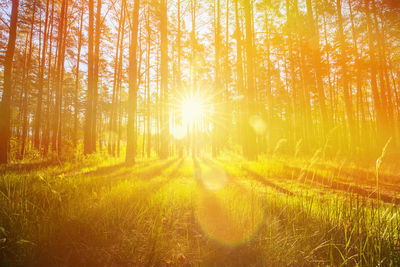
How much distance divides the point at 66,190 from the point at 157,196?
128 centimetres

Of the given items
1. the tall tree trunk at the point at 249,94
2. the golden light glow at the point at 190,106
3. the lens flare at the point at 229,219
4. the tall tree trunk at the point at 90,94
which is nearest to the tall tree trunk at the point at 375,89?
the tall tree trunk at the point at 249,94

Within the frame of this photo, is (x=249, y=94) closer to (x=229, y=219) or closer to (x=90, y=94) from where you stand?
(x=229, y=219)

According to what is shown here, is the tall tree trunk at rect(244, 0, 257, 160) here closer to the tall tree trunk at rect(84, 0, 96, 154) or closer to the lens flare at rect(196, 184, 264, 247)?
the lens flare at rect(196, 184, 264, 247)

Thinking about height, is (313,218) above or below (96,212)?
below

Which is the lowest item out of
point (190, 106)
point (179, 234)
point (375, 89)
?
point (179, 234)

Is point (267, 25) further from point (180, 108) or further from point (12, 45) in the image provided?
point (12, 45)

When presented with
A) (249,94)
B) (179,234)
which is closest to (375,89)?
(249,94)

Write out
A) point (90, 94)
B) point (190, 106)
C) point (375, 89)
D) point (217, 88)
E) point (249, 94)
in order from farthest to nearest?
point (190, 106) < point (217, 88) < point (375, 89) < point (90, 94) < point (249, 94)

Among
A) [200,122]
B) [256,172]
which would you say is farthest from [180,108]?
[256,172]

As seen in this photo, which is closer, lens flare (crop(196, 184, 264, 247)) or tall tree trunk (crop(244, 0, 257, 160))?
lens flare (crop(196, 184, 264, 247))

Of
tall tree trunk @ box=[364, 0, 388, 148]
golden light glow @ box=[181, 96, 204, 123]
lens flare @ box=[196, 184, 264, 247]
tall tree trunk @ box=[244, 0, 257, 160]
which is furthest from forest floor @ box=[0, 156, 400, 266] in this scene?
golden light glow @ box=[181, 96, 204, 123]

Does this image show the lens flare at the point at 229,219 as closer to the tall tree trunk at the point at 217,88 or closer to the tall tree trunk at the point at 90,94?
the tall tree trunk at the point at 90,94

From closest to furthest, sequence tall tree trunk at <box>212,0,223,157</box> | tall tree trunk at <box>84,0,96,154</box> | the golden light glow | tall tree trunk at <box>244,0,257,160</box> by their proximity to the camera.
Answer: tall tree trunk at <box>244,0,257,160</box>
tall tree trunk at <box>84,0,96,154</box>
tall tree trunk at <box>212,0,223,157</box>
the golden light glow

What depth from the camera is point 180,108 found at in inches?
788
